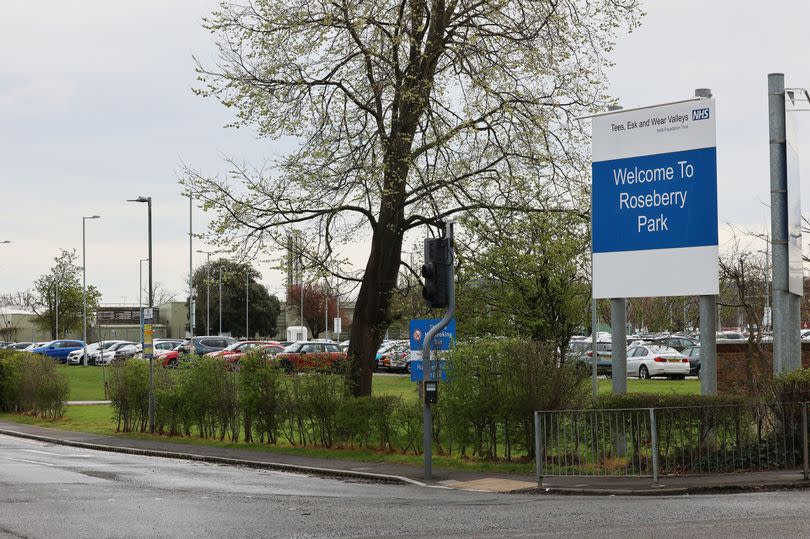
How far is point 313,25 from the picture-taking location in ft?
82.3

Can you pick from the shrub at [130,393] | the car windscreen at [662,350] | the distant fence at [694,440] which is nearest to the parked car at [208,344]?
the car windscreen at [662,350]

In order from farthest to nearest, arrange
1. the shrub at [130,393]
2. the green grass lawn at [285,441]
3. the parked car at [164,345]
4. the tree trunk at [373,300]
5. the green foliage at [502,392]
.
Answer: the parked car at [164,345] < the shrub at [130,393] < the tree trunk at [373,300] < the green grass lawn at [285,441] < the green foliage at [502,392]

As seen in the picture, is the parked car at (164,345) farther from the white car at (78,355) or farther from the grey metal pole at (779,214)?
the grey metal pole at (779,214)

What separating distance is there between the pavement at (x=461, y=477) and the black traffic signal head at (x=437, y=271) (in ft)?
9.90

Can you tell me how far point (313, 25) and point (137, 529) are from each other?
52.1ft

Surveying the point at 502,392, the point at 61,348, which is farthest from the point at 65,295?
the point at 502,392

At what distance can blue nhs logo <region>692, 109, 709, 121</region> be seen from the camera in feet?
60.3

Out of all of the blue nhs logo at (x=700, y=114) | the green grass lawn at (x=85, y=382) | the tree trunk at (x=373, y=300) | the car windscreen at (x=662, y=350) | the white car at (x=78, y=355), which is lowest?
the green grass lawn at (x=85, y=382)

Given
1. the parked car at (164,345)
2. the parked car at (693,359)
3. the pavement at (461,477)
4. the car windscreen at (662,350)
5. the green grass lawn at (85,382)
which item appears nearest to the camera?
the pavement at (461,477)

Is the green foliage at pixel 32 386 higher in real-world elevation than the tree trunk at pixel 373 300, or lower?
lower

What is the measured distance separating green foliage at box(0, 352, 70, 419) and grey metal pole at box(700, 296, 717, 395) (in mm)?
25416

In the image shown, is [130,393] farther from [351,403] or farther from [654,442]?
[654,442]

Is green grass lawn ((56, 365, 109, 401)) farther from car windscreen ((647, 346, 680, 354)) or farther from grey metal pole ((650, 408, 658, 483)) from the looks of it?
grey metal pole ((650, 408, 658, 483))

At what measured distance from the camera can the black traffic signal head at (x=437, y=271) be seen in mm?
18406
